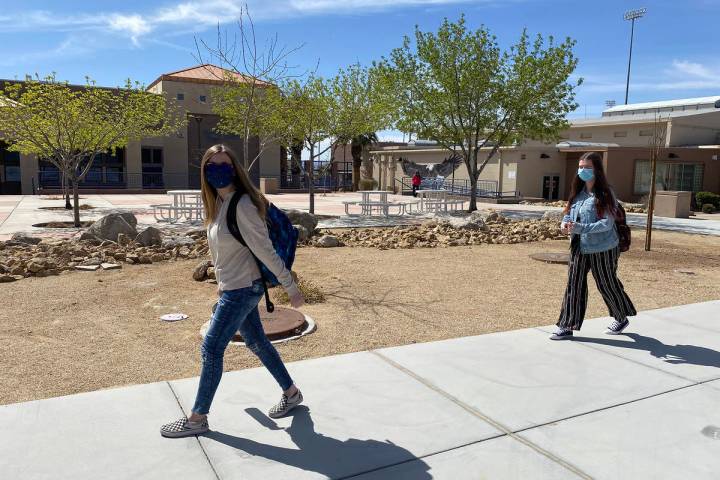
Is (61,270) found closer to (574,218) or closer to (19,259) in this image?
(19,259)

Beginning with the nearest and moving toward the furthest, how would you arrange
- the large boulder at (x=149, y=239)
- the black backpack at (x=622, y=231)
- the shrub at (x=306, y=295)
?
the black backpack at (x=622, y=231)
the shrub at (x=306, y=295)
the large boulder at (x=149, y=239)

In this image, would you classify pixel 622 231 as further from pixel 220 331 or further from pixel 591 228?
pixel 220 331

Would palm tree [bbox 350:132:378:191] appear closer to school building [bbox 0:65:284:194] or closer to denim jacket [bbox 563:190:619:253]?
school building [bbox 0:65:284:194]

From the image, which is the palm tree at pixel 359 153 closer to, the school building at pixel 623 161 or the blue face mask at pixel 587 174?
the school building at pixel 623 161

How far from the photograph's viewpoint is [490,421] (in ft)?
12.4

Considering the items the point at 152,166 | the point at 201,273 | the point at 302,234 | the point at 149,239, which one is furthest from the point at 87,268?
the point at 152,166

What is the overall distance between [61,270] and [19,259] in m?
1.01

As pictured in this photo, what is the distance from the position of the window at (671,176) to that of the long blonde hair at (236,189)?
102 ft

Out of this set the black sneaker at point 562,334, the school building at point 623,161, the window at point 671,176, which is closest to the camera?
the black sneaker at point 562,334

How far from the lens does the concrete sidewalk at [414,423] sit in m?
3.19

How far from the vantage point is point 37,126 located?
1698cm

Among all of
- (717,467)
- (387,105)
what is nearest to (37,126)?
(387,105)

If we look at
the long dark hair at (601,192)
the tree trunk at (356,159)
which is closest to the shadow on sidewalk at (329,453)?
the long dark hair at (601,192)

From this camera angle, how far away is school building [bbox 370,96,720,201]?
1209 inches
